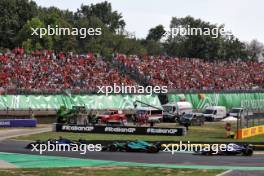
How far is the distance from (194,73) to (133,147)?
4391 centimetres

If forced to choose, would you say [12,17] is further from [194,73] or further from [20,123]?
[20,123]

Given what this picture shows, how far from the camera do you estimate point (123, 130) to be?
44.2 metres

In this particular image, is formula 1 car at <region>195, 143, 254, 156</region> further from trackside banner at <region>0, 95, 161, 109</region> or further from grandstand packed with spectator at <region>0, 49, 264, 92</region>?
grandstand packed with spectator at <region>0, 49, 264, 92</region>

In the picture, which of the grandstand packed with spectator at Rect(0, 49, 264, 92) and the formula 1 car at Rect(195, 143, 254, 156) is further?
the grandstand packed with spectator at Rect(0, 49, 264, 92)

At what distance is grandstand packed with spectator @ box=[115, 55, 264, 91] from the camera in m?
72.7

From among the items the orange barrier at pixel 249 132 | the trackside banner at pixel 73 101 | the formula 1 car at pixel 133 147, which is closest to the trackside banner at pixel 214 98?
the trackside banner at pixel 73 101

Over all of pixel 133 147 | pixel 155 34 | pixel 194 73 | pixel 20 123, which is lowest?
pixel 133 147

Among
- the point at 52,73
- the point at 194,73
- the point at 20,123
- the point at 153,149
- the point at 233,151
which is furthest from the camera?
the point at 194,73

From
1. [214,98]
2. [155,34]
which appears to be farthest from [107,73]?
[155,34]

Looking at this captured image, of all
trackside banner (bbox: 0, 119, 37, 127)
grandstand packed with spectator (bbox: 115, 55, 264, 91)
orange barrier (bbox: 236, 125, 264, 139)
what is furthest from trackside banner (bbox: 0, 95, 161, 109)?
orange barrier (bbox: 236, 125, 264, 139)

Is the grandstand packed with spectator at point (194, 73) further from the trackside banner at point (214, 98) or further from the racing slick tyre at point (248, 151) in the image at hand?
the racing slick tyre at point (248, 151)

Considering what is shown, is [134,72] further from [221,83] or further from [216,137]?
[216,137]

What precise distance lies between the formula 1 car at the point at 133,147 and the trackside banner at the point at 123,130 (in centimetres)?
845

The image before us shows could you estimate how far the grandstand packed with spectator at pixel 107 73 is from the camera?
5975cm
